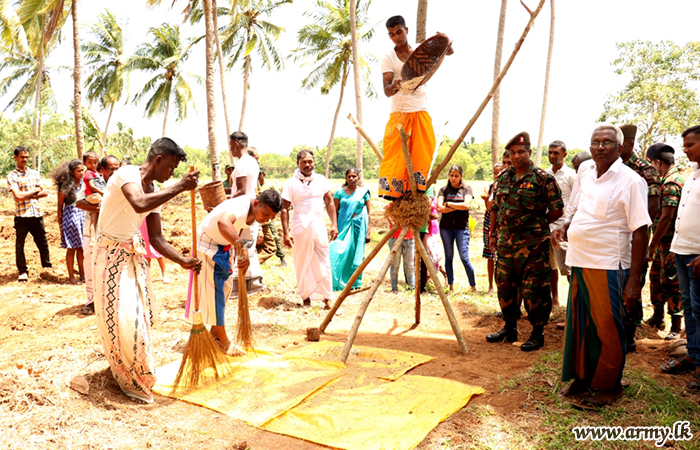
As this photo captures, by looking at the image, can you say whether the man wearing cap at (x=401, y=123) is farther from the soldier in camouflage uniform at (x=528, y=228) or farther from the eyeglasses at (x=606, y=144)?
the eyeglasses at (x=606, y=144)

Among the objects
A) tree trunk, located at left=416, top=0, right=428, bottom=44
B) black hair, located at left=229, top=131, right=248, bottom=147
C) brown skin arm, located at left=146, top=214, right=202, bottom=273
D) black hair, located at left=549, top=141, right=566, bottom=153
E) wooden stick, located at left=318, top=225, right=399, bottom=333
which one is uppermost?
tree trunk, located at left=416, top=0, right=428, bottom=44

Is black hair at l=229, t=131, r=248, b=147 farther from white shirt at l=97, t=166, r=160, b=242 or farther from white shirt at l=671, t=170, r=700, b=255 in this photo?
white shirt at l=671, t=170, r=700, b=255

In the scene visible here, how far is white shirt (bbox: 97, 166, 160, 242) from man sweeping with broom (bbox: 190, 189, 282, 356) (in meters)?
0.80

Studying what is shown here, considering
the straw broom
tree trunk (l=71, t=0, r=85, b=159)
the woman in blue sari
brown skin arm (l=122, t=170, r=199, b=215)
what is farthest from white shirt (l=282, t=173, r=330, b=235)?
tree trunk (l=71, t=0, r=85, b=159)

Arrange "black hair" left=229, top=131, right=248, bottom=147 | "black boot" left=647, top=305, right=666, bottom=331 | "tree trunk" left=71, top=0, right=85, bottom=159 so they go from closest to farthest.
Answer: "black boot" left=647, top=305, right=666, bottom=331 → "black hair" left=229, top=131, right=248, bottom=147 → "tree trunk" left=71, top=0, right=85, bottom=159

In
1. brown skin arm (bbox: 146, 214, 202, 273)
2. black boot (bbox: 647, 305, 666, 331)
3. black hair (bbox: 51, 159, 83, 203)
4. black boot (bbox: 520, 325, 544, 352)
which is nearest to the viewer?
brown skin arm (bbox: 146, 214, 202, 273)

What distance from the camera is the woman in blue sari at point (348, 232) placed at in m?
7.28

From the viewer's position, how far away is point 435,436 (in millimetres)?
3039

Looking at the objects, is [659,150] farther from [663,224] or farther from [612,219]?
[612,219]

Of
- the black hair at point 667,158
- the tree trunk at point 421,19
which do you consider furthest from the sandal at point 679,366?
the tree trunk at point 421,19

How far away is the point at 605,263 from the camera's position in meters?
3.27

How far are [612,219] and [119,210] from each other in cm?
352

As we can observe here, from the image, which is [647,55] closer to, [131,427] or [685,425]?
[685,425]

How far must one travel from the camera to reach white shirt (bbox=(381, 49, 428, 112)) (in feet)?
14.8
